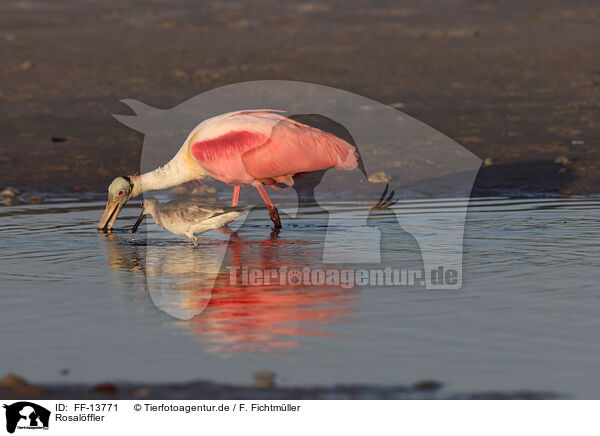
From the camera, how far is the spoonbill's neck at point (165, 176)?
9.82 meters

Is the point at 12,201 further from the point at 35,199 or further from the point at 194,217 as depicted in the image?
the point at 194,217

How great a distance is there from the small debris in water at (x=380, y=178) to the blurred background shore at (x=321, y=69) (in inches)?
42.4

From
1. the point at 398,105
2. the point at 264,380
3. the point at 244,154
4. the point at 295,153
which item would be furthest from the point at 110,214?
the point at 398,105

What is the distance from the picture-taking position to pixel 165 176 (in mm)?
9836

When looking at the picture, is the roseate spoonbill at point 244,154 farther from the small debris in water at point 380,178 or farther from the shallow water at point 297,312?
the small debris in water at point 380,178

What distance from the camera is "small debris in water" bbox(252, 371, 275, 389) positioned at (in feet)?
15.1

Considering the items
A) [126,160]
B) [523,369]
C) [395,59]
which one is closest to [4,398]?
[523,369]

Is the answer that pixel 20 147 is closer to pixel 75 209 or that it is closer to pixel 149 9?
pixel 75 209

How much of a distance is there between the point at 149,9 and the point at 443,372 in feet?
69.4

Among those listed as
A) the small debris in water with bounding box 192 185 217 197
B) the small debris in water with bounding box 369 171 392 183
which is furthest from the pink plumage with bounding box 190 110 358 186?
the small debris in water with bounding box 369 171 392 183

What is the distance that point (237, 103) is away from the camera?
53.2 ft

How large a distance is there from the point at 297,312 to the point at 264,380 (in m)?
1.43

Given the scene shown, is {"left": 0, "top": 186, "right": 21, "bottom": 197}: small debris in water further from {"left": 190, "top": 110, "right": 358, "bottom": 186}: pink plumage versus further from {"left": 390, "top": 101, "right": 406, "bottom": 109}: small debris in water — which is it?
{"left": 390, "top": 101, "right": 406, "bottom": 109}: small debris in water

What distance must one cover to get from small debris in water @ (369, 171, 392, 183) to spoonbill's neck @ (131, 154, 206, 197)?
3561mm
